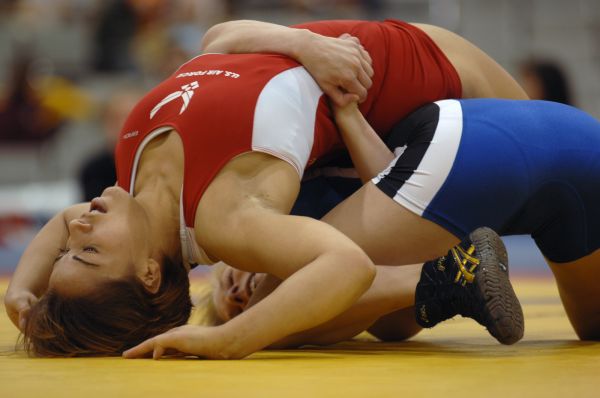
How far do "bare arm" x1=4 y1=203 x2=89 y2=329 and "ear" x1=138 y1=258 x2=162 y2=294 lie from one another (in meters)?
0.40

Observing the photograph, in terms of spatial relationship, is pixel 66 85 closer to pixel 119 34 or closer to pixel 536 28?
pixel 119 34

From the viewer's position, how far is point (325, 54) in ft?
9.86

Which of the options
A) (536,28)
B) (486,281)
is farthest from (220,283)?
(536,28)

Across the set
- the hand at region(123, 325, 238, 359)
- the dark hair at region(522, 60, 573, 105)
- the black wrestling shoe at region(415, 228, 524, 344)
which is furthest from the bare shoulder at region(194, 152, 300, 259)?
the dark hair at region(522, 60, 573, 105)

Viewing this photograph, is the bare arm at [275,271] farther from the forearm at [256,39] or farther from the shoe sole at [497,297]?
the forearm at [256,39]

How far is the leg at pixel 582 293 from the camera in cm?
314

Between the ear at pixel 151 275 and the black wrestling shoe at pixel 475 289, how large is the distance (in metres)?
0.72

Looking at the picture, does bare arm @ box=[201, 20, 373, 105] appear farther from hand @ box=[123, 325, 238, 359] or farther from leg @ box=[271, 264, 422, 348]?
hand @ box=[123, 325, 238, 359]

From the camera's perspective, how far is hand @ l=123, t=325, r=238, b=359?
99.1 inches

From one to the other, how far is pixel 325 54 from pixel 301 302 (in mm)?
853

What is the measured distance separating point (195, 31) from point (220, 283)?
18.4 feet

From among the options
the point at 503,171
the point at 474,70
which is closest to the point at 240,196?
the point at 503,171

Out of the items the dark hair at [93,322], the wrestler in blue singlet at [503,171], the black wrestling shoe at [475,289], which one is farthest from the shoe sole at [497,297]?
the dark hair at [93,322]

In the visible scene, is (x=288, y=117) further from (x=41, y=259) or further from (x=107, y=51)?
(x=107, y=51)
